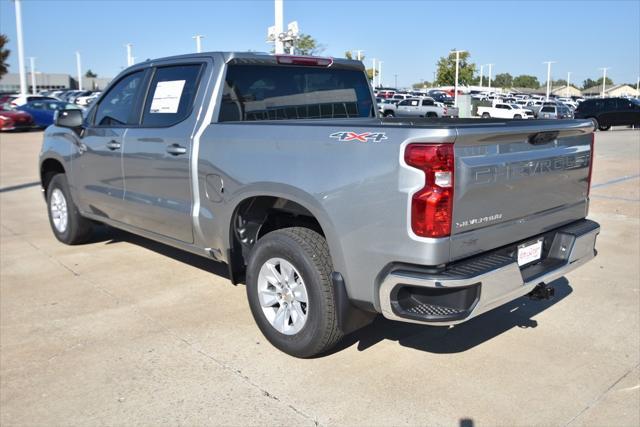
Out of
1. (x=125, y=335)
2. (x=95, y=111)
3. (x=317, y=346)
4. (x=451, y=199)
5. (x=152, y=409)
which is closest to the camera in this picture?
(x=451, y=199)

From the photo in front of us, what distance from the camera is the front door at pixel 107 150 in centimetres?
529

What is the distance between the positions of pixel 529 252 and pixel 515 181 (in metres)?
0.56

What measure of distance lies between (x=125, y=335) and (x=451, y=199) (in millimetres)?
2582

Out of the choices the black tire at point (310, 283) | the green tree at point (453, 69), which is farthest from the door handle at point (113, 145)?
the green tree at point (453, 69)

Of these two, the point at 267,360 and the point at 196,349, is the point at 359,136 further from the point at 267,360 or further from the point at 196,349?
the point at 196,349

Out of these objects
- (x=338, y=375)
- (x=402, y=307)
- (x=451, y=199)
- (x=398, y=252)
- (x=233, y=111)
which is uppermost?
(x=233, y=111)

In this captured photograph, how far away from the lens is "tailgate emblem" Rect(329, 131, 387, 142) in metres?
3.16

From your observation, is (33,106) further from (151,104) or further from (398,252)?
(398,252)

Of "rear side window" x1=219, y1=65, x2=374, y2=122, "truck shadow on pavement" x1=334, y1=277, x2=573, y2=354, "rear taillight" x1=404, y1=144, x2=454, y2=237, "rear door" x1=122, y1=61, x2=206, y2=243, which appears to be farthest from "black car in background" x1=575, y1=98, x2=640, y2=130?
"rear taillight" x1=404, y1=144, x2=454, y2=237

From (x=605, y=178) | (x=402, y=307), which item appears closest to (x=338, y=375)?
(x=402, y=307)

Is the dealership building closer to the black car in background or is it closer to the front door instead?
the black car in background

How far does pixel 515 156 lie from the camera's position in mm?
3369

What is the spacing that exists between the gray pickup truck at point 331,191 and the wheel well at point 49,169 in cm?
133

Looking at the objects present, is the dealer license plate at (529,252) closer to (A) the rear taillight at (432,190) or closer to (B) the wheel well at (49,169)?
(A) the rear taillight at (432,190)
